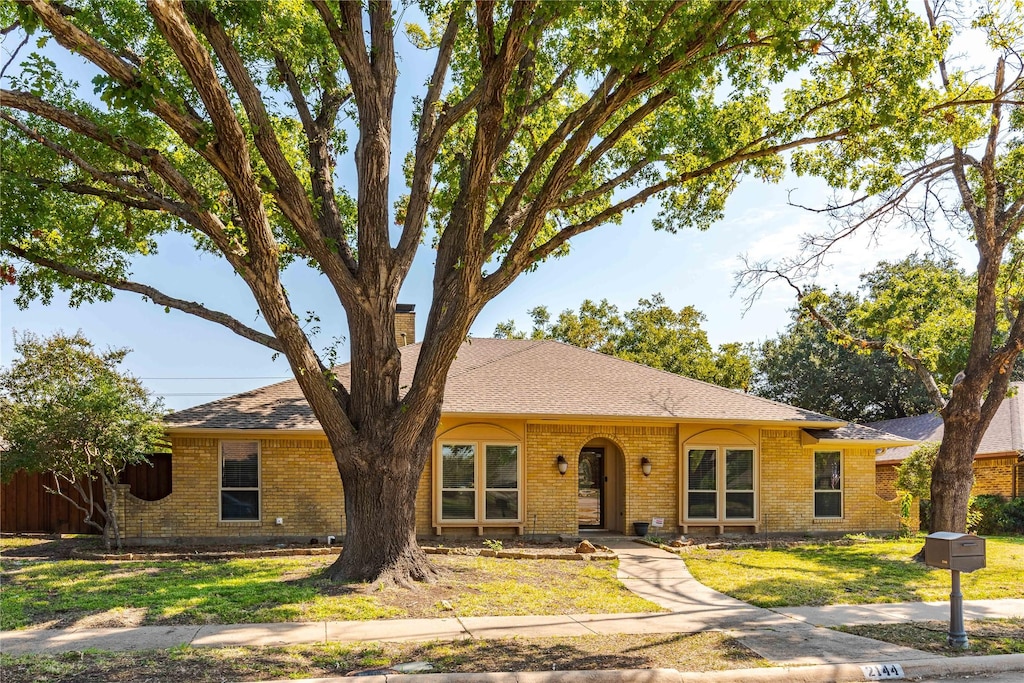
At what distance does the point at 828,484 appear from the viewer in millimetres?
19359

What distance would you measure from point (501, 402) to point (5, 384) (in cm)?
1174

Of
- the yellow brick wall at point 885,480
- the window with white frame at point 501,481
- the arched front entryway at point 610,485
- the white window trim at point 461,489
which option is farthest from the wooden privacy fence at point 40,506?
the yellow brick wall at point 885,480

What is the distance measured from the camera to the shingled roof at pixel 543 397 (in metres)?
16.7

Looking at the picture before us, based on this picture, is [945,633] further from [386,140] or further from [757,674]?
[386,140]

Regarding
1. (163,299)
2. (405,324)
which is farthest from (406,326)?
(163,299)

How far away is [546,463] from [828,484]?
7418 mm

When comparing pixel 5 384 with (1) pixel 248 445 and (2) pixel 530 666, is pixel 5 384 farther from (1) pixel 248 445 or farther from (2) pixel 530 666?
(2) pixel 530 666

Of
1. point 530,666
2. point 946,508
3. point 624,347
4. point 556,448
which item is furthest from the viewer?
point 624,347

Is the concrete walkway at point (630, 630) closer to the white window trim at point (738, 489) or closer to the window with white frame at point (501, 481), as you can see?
the window with white frame at point (501, 481)

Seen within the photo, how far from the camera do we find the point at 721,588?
1156 cm

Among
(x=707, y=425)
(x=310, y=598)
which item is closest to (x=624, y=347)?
(x=707, y=425)

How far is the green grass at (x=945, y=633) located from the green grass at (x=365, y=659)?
1872 mm

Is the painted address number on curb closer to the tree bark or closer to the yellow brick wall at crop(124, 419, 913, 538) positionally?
the tree bark

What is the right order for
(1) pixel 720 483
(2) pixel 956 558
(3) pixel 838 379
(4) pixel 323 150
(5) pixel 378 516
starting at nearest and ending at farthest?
(2) pixel 956 558 < (5) pixel 378 516 < (4) pixel 323 150 < (1) pixel 720 483 < (3) pixel 838 379
